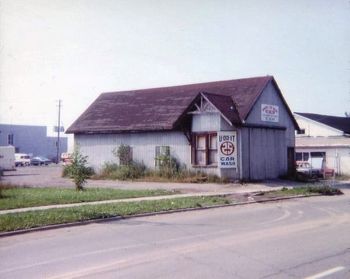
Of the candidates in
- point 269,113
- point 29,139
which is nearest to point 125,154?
point 269,113

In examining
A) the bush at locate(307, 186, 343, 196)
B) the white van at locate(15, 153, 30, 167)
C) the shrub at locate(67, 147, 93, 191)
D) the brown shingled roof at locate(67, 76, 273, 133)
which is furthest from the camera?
the white van at locate(15, 153, 30, 167)

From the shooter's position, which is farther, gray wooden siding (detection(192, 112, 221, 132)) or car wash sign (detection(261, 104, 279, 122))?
car wash sign (detection(261, 104, 279, 122))

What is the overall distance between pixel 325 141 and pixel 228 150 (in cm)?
1448

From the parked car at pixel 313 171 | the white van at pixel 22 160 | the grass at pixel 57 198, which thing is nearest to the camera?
the grass at pixel 57 198

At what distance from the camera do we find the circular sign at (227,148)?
29.0m

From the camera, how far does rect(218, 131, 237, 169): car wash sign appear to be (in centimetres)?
2891

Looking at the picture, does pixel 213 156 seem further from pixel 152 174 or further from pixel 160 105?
pixel 160 105

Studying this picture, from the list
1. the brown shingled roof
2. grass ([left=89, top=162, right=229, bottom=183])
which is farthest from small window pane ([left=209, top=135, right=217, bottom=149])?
the brown shingled roof

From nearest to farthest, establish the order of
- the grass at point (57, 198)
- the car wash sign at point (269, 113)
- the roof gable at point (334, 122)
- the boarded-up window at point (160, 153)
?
1. the grass at point (57, 198)
2. the boarded-up window at point (160, 153)
3. the car wash sign at point (269, 113)
4. the roof gable at point (334, 122)

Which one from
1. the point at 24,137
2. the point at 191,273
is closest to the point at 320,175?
the point at 191,273

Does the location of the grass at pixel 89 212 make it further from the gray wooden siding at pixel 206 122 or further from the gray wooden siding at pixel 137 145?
the gray wooden siding at pixel 137 145

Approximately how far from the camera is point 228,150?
2900 cm

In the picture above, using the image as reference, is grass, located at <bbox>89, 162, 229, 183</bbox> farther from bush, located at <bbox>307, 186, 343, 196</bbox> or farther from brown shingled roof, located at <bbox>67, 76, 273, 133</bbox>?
bush, located at <bbox>307, 186, 343, 196</bbox>


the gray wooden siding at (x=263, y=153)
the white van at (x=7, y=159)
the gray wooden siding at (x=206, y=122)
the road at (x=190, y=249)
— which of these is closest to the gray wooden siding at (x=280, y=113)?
the gray wooden siding at (x=263, y=153)
